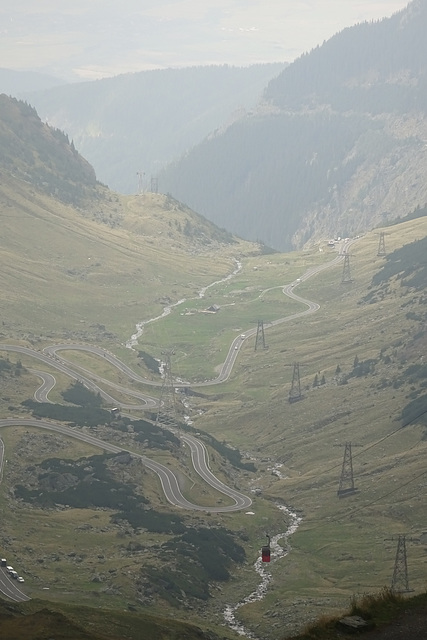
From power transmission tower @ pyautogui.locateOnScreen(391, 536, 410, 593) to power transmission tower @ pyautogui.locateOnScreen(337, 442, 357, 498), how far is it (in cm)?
3924

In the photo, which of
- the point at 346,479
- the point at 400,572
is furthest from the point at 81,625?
the point at 346,479

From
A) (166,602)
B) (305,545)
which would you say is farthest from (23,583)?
(305,545)

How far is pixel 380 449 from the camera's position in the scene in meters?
198

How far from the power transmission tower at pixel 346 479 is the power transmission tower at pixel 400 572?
129ft

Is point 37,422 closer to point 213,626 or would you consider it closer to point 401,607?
point 213,626

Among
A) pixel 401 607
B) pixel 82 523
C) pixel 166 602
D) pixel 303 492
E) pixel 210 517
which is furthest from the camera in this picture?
pixel 303 492

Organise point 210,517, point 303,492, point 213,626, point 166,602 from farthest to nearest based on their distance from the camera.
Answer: point 303,492
point 210,517
point 166,602
point 213,626

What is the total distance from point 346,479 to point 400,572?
171ft

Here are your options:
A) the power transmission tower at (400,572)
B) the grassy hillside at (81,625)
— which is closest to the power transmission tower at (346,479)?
the power transmission tower at (400,572)

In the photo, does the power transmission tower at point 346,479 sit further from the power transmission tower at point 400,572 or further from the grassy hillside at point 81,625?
the grassy hillside at point 81,625

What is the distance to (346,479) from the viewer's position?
186 m

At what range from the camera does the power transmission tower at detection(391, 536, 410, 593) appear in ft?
421

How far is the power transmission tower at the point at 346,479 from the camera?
591ft

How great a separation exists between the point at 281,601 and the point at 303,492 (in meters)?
57.8
